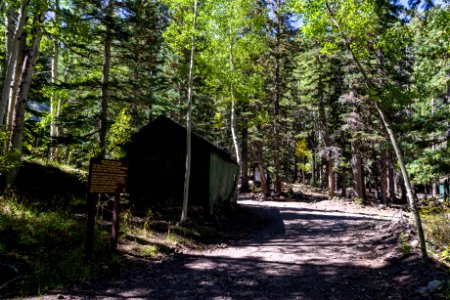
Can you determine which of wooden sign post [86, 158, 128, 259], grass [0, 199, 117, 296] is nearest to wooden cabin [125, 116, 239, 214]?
grass [0, 199, 117, 296]

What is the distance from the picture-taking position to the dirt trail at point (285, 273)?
6.06 m

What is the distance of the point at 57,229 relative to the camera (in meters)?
8.28

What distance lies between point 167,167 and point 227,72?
6086 millimetres

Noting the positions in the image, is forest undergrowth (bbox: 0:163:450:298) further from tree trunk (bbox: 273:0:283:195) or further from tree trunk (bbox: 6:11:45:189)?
tree trunk (bbox: 273:0:283:195)

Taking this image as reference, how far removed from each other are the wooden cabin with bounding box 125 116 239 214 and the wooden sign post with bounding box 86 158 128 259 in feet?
20.3

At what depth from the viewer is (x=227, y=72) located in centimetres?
1683

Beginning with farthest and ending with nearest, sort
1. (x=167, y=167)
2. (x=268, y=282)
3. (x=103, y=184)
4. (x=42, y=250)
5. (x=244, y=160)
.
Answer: (x=244, y=160)
(x=167, y=167)
(x=103, y=184)
(x=42, y=250)
(x=268, y=282)

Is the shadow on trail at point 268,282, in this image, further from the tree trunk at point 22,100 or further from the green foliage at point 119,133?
the green foliage at point 119,133

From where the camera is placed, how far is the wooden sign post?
7.50 meters

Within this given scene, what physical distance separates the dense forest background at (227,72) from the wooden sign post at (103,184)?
192 centimetres

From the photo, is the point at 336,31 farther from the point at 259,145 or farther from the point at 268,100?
the point at 268,100

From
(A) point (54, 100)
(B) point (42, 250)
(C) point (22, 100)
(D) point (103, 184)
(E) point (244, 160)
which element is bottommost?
(B) point (42, 250)

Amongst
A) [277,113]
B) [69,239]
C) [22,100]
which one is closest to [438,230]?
[69,239]

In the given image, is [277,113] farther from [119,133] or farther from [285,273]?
[285,273]
